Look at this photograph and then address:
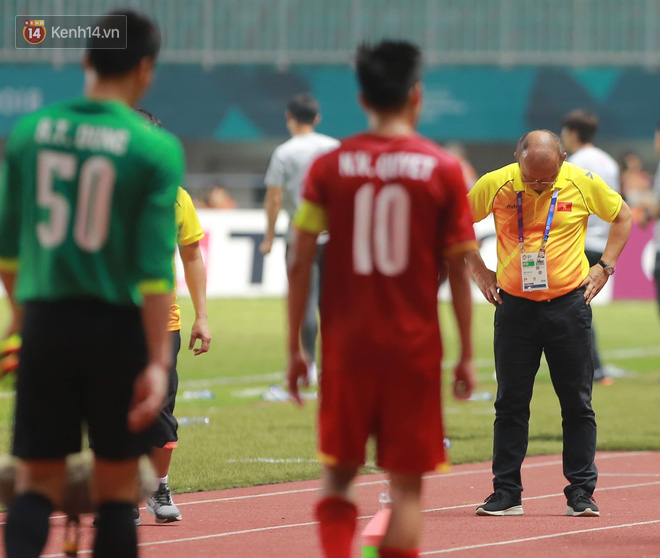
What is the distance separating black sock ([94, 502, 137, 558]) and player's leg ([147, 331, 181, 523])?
95.0 inches

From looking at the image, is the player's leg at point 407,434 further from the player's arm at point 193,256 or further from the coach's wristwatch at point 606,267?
the coach's wristwatch at point 606,267

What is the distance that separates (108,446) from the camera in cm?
438

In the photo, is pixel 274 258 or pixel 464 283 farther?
pixel 274 258

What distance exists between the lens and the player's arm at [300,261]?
15.7 feet

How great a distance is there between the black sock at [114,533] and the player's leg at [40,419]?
0.18m

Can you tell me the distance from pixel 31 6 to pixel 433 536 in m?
33.5

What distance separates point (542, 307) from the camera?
746cm

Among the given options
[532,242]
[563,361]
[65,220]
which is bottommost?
[563,361]

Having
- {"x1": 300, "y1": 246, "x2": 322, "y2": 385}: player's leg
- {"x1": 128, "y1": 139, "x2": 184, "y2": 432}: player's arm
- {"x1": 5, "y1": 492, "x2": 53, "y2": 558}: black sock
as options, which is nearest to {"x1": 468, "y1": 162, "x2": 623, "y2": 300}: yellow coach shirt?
{"x1": 128, "y1": 139, "x2": 184, "y2": 432}: player's arm

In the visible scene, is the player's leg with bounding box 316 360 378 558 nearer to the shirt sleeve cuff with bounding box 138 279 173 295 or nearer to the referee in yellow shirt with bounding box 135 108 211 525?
the shirt sleeve cuff with bounding box 138 279 173 295

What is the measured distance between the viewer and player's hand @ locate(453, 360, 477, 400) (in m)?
4.88

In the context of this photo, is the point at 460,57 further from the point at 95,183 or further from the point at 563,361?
the point at 95,183

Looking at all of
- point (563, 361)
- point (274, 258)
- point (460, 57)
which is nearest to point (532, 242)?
point (563, 361)

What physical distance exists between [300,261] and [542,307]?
115 inches
